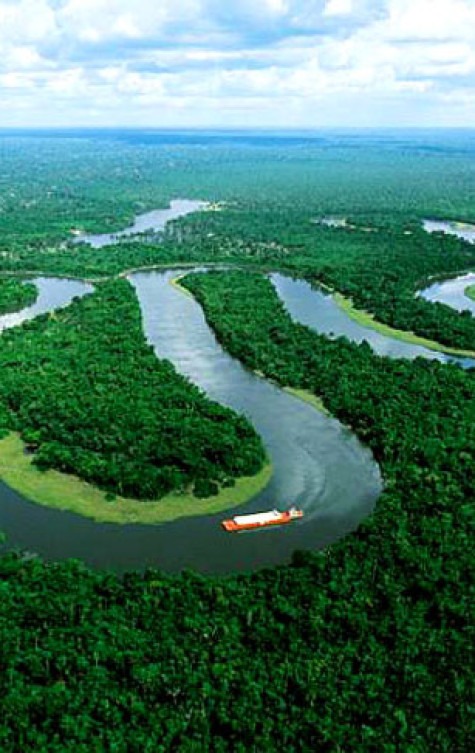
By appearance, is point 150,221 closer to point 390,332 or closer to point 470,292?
point 470,292

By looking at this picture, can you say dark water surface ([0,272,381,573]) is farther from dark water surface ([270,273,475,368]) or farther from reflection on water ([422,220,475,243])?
reflection on water ([422,220,475,243])

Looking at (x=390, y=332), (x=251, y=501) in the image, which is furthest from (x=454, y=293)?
(x=251, y=501)

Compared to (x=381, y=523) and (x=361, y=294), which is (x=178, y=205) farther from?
(x=381, y=523)

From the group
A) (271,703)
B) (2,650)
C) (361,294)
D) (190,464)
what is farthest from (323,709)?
(361,294)

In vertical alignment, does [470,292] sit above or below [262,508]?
above

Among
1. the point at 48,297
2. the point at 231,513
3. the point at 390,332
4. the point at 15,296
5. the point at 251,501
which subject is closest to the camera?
the point at 231,513

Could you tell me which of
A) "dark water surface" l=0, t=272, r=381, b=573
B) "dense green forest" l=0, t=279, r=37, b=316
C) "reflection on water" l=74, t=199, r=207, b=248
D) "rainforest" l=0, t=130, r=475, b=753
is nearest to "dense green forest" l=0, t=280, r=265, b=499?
"rainforest" l=0, t=130, r=475, b=753
